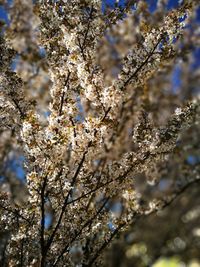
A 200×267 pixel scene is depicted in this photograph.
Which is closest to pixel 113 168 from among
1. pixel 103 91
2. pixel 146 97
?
pixel 103 91

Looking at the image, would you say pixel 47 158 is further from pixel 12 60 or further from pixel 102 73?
pixel 12 60

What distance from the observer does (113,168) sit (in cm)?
822

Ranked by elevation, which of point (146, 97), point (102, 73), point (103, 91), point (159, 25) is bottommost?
point (146, 97)

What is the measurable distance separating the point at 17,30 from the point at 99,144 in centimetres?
303

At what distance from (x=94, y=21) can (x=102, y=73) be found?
68.9 inches

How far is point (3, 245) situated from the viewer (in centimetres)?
936

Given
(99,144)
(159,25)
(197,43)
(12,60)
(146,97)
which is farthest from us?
(12,60)

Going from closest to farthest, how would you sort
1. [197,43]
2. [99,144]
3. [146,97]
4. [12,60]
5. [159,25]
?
[146,97]
[197,43]
[99,144]
[159,25]
[12,60]

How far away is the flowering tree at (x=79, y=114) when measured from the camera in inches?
267

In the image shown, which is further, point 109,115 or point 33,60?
point 109,115

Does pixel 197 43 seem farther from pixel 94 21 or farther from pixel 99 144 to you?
pixel 94 21

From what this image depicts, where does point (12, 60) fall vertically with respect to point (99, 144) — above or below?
above

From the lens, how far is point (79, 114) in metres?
9.68

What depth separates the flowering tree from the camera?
677cm
